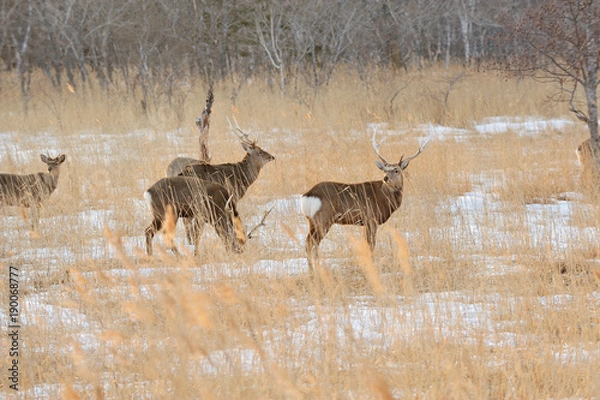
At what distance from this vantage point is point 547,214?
6.97 m

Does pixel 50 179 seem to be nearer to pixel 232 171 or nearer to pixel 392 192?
pixel 232 171

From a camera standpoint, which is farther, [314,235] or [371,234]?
[371,234]

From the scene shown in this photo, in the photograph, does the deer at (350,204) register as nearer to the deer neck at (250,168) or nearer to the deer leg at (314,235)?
the deer leg at (314,235)

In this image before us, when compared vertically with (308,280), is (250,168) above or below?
above

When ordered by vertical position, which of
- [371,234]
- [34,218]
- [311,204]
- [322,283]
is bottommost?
[322,283]

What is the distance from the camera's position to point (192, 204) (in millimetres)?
5852

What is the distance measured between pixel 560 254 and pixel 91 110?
409 inches

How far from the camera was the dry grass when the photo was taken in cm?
327

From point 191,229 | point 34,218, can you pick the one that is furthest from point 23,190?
point 191,229

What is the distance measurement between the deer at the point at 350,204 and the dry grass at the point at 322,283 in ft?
0.55

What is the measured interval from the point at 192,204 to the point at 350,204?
1222 mm

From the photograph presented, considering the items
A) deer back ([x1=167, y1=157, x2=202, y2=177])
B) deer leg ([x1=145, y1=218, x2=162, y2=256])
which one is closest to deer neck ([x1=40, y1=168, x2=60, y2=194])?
deer back ([x1=167, y1=157, x2=202, y2=177])

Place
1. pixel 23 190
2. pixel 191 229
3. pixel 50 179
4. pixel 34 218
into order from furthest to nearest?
pixel 50 179, pixel 23 190, pixel 34 218, pixel 191 229

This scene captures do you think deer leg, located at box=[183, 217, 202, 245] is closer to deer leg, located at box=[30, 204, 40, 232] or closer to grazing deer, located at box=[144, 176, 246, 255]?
grazing deer, located at box=[144, 176, 246, 255]
